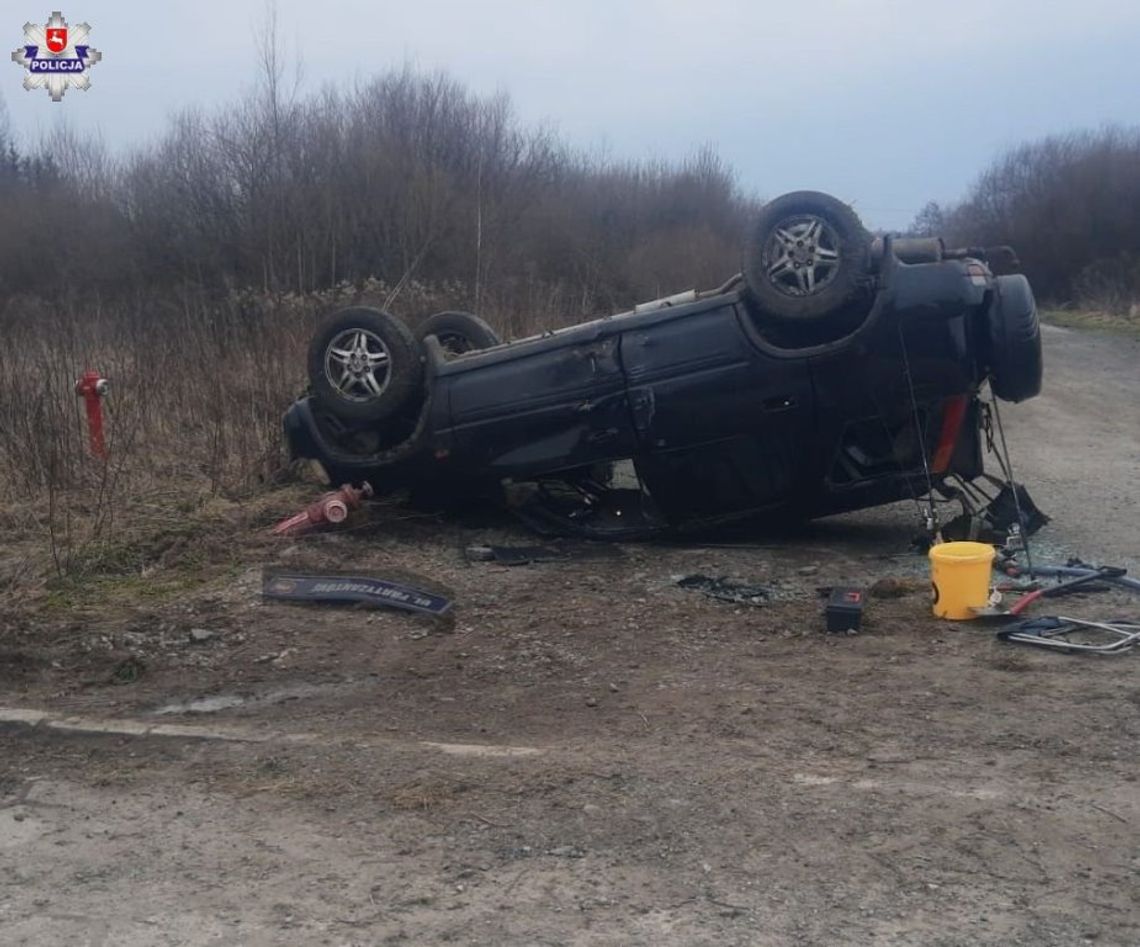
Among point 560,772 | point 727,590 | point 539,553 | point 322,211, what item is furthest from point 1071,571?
point 322,211

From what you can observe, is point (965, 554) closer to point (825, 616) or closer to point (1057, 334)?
point (825, 616)

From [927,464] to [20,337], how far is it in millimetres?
9140

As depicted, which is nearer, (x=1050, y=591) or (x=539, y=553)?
(x=1050, y=591)

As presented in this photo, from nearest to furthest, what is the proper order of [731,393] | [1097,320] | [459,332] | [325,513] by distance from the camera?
[731,393] → [325,513] → [459,332] → [1097,320]

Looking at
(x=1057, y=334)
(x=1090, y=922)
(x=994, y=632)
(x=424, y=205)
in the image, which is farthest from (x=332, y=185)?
(x=1090, y=922)

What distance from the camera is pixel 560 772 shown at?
4.80 meters

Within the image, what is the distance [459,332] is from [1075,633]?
5217mm

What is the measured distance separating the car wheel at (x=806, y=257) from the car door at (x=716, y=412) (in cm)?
29

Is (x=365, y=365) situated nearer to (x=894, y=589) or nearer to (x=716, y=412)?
(x=716, y=412)

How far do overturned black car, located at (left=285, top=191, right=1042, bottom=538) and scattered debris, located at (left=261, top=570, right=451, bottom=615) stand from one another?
1.51m

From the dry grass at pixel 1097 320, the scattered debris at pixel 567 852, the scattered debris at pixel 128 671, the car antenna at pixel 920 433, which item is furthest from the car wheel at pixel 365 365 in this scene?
the dry grass at pixel 1097 320

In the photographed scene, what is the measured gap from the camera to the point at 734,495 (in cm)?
831

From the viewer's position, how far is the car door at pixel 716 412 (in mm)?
7934

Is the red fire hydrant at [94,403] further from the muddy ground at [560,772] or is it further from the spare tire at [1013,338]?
the spare tire at [1013,338]
